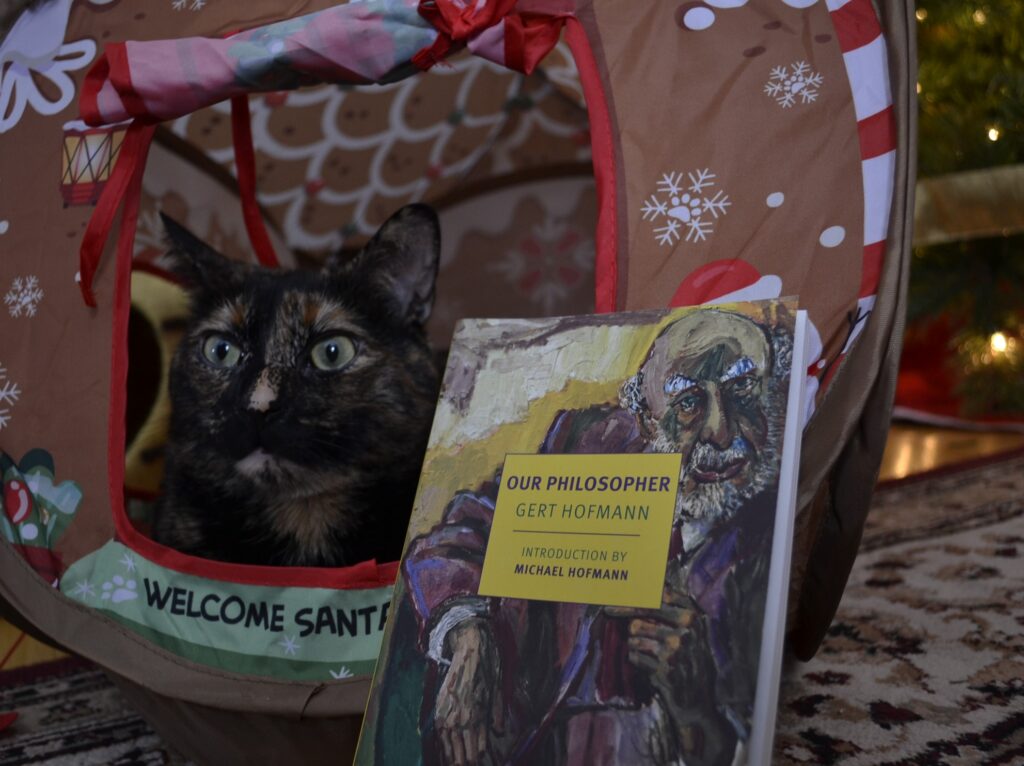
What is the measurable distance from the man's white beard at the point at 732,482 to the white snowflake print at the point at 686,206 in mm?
222

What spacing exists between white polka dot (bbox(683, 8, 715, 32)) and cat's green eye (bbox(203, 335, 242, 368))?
22.5 inches

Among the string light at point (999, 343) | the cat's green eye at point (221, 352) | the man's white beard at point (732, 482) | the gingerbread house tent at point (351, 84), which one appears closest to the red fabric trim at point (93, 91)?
the gingerbread house tent at point (351, 84)

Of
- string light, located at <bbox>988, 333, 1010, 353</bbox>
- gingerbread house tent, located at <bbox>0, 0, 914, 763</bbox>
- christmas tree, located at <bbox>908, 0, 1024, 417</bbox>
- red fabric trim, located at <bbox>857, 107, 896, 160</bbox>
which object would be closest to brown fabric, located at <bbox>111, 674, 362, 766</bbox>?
gingerbread house tent, located at <bbox>0, 0, 914, 763</bbox>

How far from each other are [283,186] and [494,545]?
4.00ft

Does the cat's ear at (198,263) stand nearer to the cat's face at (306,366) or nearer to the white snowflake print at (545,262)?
the cat's face at (306,366)

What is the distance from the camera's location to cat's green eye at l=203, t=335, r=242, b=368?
1007mm

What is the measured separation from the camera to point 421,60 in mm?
916

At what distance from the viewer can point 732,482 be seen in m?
0.64

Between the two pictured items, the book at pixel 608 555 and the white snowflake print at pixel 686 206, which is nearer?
the book at pixel 608 555

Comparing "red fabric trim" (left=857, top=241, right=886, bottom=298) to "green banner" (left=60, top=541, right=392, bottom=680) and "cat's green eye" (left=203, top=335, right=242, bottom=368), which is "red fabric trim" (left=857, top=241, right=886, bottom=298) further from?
"cat's green eye" (left=203, top=335, right=242, bottom=368)

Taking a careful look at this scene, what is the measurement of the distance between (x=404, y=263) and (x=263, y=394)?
0.24 metres

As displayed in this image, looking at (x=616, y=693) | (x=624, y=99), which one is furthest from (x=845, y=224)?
(x=616, y=693)

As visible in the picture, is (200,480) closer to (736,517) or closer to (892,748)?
(736,517)

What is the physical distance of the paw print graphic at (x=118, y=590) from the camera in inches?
35.5
